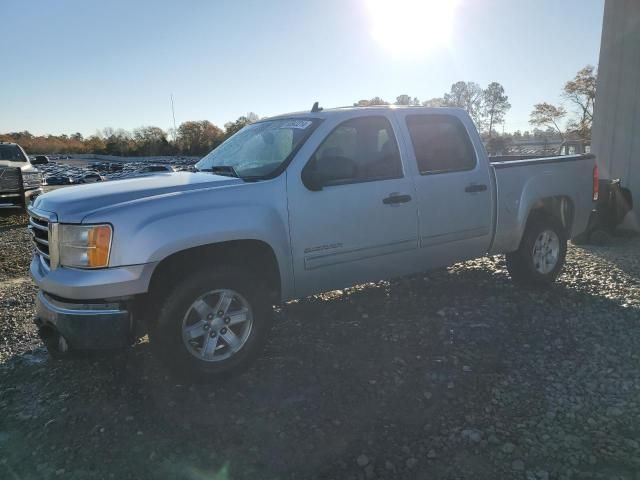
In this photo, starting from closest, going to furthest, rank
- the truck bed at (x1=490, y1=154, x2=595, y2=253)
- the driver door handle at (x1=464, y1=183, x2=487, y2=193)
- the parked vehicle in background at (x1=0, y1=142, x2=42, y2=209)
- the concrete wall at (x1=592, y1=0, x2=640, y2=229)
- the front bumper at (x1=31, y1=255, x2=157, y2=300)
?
the front bumper at (x1=31, y1=255, x2=157, y2=300) → the driver door handle at (x1=464, y1=183, x2=487, y2=193) → the truck bed at (x1=490, y1=154, x2=595, y2=253) → the concrete wall at (x1=592, y1=0, x2=640, y2=229) → the parked vehicle in background at (x1=0, y1=142, x2=42, y2=209)

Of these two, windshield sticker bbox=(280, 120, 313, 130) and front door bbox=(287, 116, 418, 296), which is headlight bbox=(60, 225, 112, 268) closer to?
front door bbox=(287, 116, 418, 296)

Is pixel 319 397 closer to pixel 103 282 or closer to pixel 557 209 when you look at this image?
pixel 103 282

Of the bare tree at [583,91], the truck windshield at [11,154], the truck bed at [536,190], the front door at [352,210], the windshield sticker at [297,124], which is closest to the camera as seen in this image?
the front door at [352,210]

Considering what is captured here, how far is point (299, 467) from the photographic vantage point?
2.69 meters

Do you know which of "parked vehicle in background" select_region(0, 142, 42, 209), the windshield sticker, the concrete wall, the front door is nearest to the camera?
the front door

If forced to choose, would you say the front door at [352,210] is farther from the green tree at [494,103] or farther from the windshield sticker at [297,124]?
the green tree at [494,103]

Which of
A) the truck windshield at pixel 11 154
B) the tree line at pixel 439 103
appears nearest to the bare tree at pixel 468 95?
the tree line at pixel 439 103

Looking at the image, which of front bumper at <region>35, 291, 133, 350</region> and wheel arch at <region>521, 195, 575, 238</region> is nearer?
front bumper at <region>35, 291, 133, 350</region>

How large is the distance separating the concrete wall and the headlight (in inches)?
383

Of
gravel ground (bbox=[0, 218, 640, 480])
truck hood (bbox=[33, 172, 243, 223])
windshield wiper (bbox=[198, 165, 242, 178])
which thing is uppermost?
windshield wiper (bbox=[198, 165, 242, 178])

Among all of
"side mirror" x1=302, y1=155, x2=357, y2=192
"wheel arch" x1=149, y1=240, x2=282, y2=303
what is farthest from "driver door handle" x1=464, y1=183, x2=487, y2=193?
"wheel arch" x1=149, y1=240, x2=282, y2=303

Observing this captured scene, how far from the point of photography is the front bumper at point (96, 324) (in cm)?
313

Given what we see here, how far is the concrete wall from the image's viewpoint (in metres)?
9.26

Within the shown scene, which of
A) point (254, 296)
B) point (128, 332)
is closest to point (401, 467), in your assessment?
point (254, 296)
